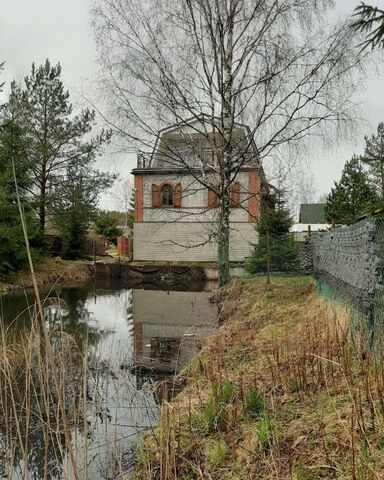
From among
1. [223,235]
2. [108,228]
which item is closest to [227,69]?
[223,235]

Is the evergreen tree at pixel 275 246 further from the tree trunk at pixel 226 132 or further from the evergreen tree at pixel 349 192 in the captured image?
the evergreen tree at pixel 349 192

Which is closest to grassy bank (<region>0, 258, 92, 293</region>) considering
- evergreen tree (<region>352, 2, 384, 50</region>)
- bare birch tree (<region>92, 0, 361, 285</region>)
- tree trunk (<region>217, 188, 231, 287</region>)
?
tree trunk (<region>217, 188, 231, 287</region>)

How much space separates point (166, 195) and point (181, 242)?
2763 millimetres

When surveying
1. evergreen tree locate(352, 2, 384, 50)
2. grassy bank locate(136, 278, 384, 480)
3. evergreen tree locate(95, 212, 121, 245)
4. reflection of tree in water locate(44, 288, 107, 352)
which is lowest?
reflection of tree in water locate(44, 288, 107, 352)

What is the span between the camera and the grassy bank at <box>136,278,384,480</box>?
2432mm

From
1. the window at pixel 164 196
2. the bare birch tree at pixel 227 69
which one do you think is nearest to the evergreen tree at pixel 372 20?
the bare birch tree at pixel 227 69

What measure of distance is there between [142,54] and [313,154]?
4715mm

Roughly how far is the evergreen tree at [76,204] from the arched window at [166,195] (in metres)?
3.76

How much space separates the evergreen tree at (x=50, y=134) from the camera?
25219 mm

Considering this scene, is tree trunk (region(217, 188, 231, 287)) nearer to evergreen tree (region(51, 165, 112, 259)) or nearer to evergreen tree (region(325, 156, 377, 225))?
evergreen tree (region(325, 156, 377, 225))

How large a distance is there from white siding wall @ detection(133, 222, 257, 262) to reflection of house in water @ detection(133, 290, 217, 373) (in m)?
9.61

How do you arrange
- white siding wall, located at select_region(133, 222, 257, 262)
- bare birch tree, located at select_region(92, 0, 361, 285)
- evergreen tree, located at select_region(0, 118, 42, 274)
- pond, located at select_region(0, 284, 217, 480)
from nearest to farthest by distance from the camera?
pond, located at select_region(0, 284, 217, 480), bare birch tree, located at select_region(92, 0, 361, 285), evergreen tree, located at select_region(0, 118, 42, 274), white siding wall, located at select_region(133, 222, 257, 262)

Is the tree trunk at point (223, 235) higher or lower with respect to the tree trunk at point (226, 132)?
lower

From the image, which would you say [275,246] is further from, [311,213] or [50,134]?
[311,213]
